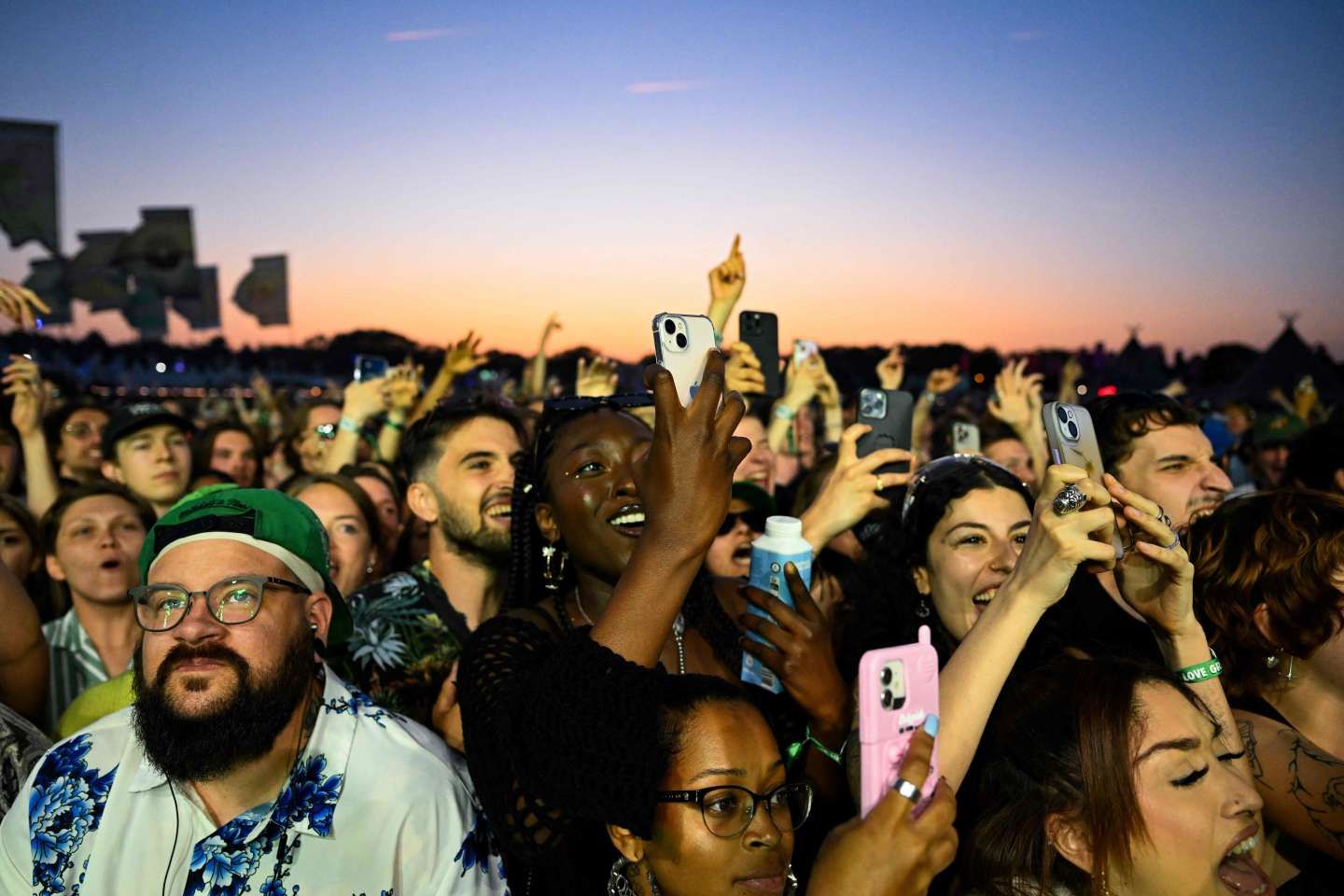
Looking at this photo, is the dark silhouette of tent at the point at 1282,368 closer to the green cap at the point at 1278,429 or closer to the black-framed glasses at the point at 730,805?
the green cap at the point at 1278,429

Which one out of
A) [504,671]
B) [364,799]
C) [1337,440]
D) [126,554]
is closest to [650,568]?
[504,671]

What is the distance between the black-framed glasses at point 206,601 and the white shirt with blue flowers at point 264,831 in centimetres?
32

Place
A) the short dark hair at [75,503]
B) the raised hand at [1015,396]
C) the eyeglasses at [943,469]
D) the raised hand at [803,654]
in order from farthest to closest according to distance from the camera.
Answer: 1. the raised hand at [1015,396]
2. the short dark hair at [75,503]
3. the eyeglasses at [943,469]
4. the raised hand at [803,654]

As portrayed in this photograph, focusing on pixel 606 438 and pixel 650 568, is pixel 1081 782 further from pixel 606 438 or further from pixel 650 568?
pixel 606 438

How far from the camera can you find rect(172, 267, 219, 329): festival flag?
1453cm

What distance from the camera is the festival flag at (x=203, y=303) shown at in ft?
47.7

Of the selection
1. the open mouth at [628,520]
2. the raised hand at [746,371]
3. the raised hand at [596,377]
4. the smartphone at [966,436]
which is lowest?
the smartphone at [966,436]

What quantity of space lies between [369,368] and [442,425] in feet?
8.18

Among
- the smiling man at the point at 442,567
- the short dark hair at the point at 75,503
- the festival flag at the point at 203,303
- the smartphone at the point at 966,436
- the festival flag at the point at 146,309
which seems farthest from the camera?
the festival flag at the point at 203,303

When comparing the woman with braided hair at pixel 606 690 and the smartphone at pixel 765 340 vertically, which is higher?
the smartphone at pixel 765 340

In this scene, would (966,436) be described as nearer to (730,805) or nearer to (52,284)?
(730,805)

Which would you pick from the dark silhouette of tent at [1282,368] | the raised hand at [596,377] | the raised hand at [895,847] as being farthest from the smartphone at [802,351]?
the dark silhouette of tent at [1282,368]

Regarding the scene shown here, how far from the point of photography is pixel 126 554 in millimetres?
3934

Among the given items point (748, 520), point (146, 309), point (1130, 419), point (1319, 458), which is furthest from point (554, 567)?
point (146, 309)
